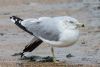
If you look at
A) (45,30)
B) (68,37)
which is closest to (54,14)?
(45,30)

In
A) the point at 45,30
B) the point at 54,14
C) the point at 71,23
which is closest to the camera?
the point at 71,23

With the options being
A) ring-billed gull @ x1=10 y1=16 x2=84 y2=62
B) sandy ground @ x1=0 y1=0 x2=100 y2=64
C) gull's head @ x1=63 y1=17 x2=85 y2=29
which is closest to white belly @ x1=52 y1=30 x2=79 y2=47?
ring-billed gull @ x1=10 y1=16 x2=84 y2=62

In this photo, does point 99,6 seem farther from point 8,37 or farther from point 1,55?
point 1,55

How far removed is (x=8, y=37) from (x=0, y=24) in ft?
7.01

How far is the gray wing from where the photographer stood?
26.7 feet

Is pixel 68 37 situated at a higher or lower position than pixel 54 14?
lower

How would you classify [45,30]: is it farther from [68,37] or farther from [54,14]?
[54,14]

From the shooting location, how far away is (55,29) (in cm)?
812

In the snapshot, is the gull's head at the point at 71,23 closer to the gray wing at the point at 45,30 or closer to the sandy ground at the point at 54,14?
the gray wing at the point at 45,30

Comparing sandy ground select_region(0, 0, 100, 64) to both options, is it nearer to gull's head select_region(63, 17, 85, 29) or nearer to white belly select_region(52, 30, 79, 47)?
white belly select_region(52, 30, 79, 47)

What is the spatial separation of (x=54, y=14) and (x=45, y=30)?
7117 mm

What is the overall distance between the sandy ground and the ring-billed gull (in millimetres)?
524

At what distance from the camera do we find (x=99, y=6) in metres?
16.0

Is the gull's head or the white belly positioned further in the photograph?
the gull's head
